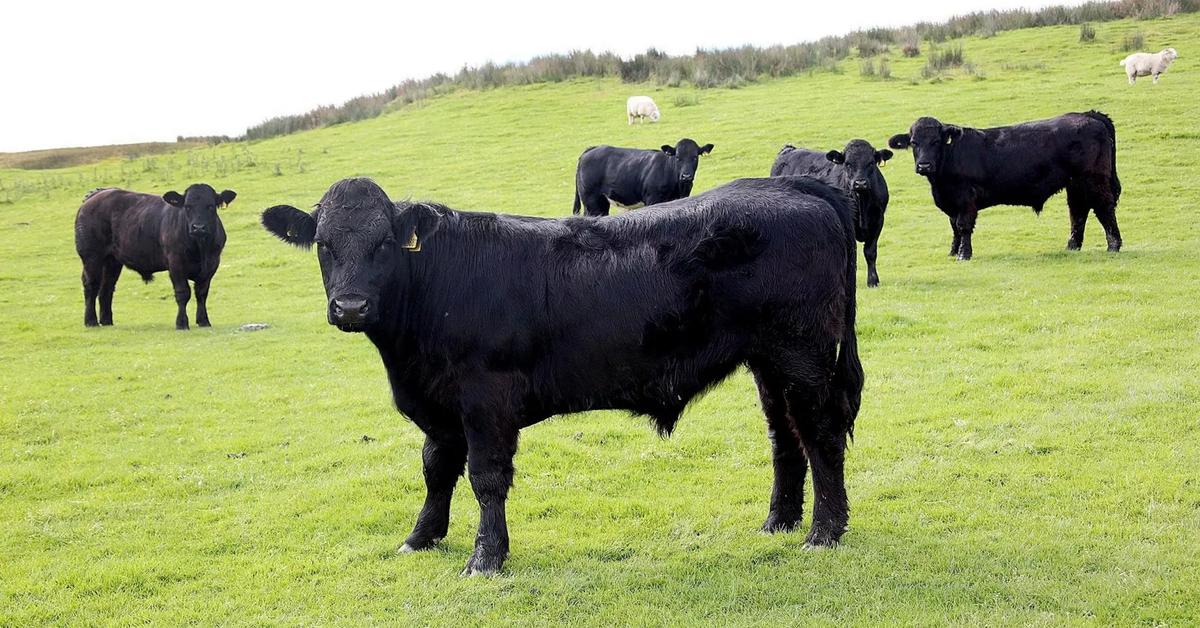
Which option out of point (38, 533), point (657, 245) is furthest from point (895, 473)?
point (38, 533)

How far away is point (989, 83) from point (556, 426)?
27467mm

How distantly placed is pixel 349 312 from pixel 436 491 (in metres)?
1.53

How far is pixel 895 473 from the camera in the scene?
25.4ft

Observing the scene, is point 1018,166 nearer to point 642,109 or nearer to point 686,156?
point 686,156

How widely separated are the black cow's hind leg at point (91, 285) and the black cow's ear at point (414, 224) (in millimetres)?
13849

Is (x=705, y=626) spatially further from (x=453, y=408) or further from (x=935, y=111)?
(x=935, y=111)

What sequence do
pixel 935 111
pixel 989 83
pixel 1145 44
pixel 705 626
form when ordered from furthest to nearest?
pixel 1145 44 < pixel 989 83 < pixel 935 111 < pixel 705 626

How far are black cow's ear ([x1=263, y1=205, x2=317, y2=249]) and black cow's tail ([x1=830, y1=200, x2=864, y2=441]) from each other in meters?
3.36

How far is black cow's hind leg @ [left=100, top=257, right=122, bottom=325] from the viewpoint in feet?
59.1

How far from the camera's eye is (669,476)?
8062 mm

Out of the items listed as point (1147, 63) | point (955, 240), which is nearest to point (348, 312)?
point (955, 240)

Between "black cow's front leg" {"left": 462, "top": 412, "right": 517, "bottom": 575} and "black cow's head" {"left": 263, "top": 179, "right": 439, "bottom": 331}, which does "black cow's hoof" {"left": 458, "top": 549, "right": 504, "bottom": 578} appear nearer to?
"black cow's front leg" {"left": 462, "top": 412, "right": 517, "bottom": 575}

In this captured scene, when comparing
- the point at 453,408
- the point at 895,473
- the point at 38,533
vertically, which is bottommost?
the point at 895,473

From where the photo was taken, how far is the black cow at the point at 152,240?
17.1 m
